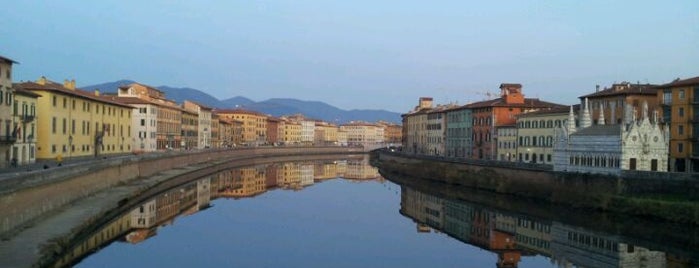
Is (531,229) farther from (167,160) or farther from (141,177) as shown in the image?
(167,160)

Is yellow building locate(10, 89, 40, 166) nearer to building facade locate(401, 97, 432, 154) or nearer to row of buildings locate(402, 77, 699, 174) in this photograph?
row of buildings locate(402, 77, 699, 174)

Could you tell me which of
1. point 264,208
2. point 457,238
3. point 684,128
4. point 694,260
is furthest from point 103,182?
point 684,128

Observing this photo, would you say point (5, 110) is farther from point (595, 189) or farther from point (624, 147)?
point (624, 147)

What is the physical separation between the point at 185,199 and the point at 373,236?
20.5 metres

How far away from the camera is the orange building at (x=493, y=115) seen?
245 ft

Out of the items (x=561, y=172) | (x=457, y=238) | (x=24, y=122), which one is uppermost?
(x=24, y=122)

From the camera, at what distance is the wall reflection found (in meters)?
30.9

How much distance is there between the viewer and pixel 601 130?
49.0 meters

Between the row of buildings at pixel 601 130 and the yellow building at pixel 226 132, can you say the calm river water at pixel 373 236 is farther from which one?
the yellow building at pixel 226 132

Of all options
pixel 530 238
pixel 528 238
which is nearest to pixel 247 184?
pixel 528 238

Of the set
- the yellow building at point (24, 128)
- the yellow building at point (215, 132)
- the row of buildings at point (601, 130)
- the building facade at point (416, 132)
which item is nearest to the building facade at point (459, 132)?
the row of buildings at point (601, 130)

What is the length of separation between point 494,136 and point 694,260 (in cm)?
4465

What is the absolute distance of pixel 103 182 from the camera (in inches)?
1804

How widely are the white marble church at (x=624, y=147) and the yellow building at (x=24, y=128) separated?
1546 inches
